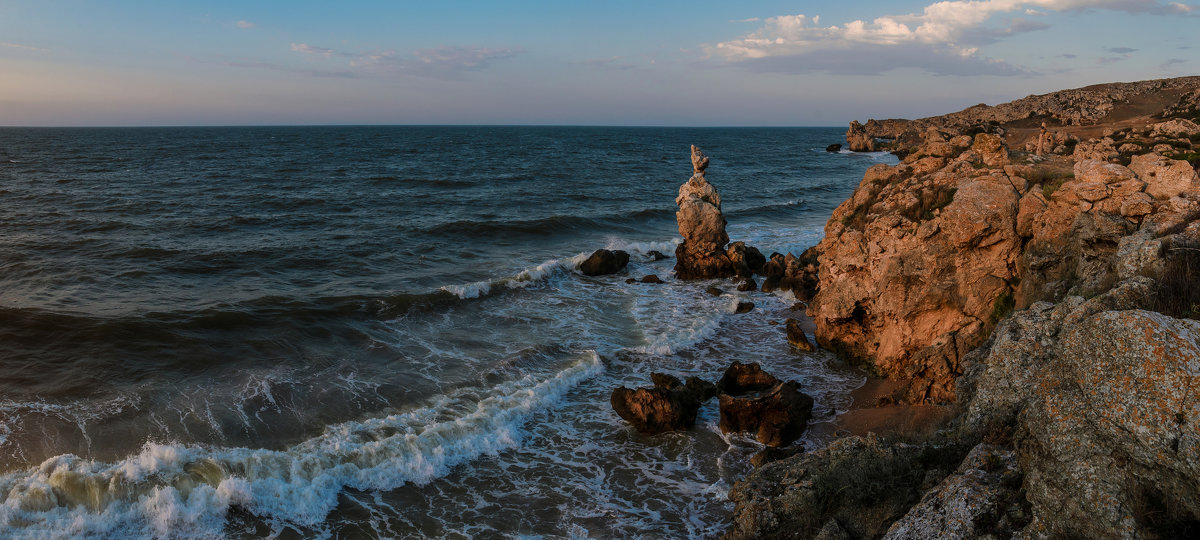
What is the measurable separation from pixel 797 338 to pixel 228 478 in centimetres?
1328

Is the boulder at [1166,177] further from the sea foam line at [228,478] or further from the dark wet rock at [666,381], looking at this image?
the sea foam line at [228,478]

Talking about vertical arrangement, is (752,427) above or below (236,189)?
below

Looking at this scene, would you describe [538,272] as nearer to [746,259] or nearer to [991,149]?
[746,259]

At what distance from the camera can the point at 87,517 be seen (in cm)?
965

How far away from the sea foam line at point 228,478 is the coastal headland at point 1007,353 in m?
5.75

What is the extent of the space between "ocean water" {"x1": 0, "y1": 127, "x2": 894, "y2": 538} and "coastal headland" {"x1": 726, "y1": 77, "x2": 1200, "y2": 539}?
6.55 feet

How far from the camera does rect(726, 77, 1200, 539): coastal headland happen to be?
480cm

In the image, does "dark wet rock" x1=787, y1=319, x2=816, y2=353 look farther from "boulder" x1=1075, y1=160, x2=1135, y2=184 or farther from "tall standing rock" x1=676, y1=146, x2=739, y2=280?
"tall standing rock" x1=676, y1=146, x2=739, y2=280

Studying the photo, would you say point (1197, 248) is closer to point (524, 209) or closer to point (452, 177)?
point (524, 209)

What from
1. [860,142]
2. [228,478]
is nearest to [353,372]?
[228,478]

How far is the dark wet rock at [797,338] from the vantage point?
55.2 feet

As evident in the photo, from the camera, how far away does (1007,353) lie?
7.23 meters

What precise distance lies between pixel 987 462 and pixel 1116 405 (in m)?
1.42

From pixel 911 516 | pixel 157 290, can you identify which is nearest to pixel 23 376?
pixel 157 290
